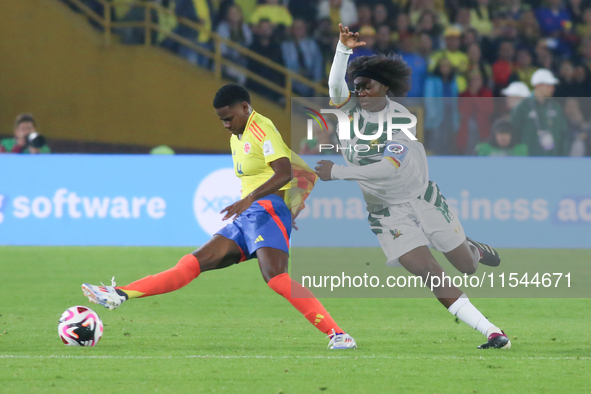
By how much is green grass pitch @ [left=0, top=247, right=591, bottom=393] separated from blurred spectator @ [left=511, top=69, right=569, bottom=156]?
1971mm

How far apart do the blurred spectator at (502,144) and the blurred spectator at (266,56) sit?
6369mm

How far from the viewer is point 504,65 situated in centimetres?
1684

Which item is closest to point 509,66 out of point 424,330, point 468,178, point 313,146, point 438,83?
point 438,83

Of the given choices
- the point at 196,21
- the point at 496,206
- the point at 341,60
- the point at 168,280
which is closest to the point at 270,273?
the point at 168,280

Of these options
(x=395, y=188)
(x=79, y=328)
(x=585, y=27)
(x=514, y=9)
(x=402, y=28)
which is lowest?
(x=79, y=328)

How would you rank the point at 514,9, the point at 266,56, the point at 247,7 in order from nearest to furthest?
the point at 266,56
the point at 247,7
the point at 514,9

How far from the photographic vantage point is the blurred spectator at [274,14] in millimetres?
16797

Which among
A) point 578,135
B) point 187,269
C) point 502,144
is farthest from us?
point 578,135

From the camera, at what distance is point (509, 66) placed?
1688 centimetres

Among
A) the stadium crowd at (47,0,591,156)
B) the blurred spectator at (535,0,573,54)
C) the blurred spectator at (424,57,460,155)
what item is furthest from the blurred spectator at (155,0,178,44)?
the blurred spectator at (535,0,573,54)

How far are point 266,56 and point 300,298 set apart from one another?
11465 millimetres

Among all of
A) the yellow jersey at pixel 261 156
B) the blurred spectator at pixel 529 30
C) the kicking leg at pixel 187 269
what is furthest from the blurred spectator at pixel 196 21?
the kicking leg at pixel 187 269

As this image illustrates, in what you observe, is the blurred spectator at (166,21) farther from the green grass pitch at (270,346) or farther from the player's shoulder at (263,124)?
the player's shoulder at (263,124)

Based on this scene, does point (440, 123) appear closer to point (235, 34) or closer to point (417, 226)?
point (417, 226)
